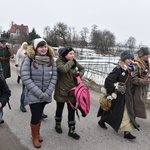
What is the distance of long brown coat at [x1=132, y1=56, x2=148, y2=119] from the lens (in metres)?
4.18

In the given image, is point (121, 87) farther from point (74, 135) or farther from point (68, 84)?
point (74, 135)

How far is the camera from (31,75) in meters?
3.25

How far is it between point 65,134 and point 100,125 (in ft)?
2.65

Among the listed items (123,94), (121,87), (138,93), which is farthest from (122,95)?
(138,93)

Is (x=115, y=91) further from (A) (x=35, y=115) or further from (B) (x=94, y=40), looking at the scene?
(B) (x=94, y=40)

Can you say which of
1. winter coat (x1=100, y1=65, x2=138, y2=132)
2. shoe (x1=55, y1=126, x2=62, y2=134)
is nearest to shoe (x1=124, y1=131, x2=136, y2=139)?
winter coat (x1=100, y1=65, x2=138, y2=132)

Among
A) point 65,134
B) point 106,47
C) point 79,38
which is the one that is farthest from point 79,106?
point 79,38

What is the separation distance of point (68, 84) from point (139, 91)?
4.90ft

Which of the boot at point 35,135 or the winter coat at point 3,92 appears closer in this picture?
the winter coat at point 3,92

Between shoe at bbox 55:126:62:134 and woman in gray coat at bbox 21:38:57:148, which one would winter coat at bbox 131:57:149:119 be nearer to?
shoe at bbox 55:126:62:134

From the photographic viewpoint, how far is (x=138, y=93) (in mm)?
4297

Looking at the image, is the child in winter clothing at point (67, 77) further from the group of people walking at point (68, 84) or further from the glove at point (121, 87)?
the glove at point (121, 87)

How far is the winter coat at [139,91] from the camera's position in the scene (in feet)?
13.7

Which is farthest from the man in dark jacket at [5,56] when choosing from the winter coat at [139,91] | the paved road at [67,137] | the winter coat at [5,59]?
the winter coat at [139,91]
